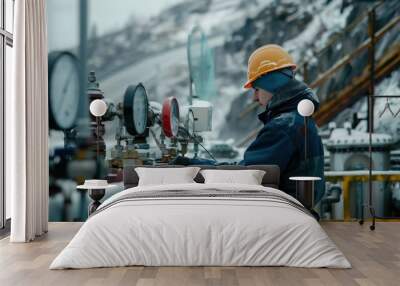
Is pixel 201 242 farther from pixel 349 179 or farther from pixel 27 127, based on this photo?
pixel 349 179

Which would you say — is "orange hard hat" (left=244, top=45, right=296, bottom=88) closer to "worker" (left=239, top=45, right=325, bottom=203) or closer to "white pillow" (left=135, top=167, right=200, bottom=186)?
"worker" (left=239, top=45, right=325, bottom=203)

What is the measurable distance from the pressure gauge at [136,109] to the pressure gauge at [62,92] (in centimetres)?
63

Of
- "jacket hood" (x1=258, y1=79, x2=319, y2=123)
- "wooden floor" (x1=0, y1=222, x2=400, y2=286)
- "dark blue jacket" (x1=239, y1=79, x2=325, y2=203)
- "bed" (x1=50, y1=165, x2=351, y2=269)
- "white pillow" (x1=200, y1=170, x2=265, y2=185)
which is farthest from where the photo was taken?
"jacket hood" (x1=258, y1=79, x2=319, y2=123)

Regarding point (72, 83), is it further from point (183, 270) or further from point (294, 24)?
point (183, 270)

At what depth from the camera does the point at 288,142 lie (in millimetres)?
7059

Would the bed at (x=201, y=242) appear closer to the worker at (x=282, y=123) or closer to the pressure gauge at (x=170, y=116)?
the worker at (x=282, y=123)

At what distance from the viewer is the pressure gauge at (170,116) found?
7254mm

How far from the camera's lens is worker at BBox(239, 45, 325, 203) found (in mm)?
7031

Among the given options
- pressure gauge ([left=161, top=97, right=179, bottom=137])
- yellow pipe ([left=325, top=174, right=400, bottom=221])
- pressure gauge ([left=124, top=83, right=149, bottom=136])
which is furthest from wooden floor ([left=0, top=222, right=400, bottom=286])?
pressure gauge ([left=161, top=97, right=179, bottom=137])

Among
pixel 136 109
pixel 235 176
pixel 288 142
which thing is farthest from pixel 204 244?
pixel 136 109

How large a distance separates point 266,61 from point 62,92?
256cm

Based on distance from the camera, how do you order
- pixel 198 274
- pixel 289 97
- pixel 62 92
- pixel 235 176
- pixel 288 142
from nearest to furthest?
pixel 198 274
pixel 235 176
pixel 288 142
pixel 289 97
pixel 62 92

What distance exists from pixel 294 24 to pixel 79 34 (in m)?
2.69

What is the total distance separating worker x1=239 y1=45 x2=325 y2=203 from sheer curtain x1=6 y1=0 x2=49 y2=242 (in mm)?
2485
